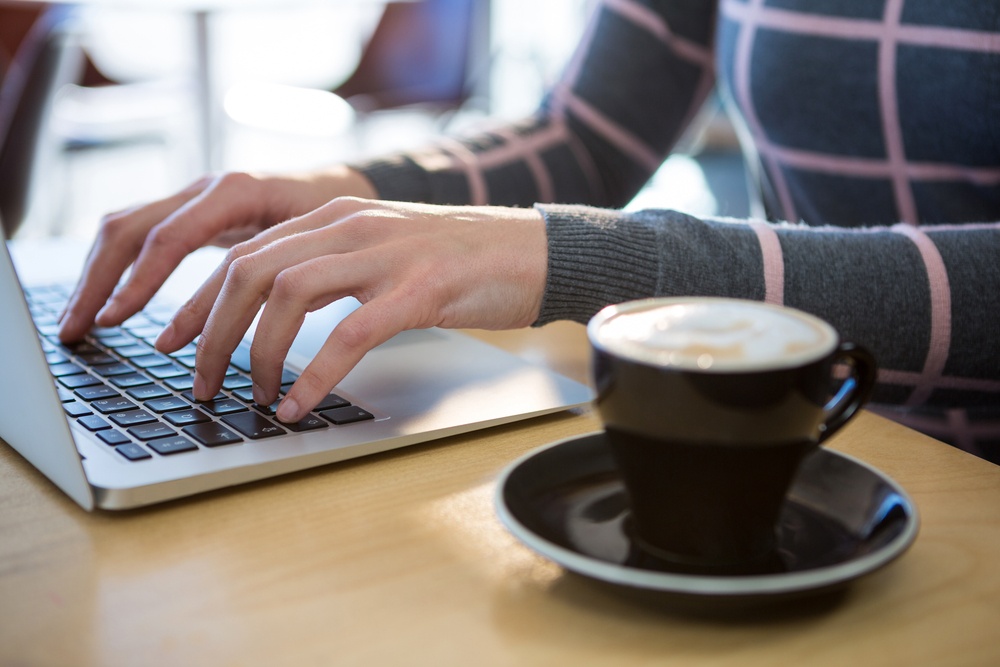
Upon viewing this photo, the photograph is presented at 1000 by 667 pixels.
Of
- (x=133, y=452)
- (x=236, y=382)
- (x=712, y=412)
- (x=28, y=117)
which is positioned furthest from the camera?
(x=28, y=117)

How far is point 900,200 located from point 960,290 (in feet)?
0.91

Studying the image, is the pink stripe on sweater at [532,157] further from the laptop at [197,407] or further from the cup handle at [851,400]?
the cup handle at [851,400]

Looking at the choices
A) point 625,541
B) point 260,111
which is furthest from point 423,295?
point 260,111

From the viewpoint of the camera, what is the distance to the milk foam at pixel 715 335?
308mm

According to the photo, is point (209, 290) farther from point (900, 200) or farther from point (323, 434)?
point (900, 200)

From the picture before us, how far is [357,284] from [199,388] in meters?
0.10

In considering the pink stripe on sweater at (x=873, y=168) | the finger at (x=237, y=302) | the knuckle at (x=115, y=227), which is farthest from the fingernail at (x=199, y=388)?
the pink stripe on sweater at (x=873, y=168)

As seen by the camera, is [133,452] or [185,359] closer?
[133,452]

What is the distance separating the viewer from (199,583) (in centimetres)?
35

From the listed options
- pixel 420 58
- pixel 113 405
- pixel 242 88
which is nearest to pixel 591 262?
pixel 113 405

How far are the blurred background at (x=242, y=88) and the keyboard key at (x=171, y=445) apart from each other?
1398 mm

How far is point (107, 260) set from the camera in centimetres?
67

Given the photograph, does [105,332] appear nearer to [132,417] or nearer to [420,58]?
[132,417]

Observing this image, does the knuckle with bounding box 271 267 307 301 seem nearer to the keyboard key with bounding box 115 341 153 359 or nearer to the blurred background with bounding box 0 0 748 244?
the keyboard key with bounding box 115 341 153 359
